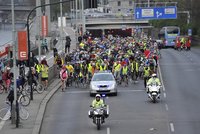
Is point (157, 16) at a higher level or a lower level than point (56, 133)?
higher

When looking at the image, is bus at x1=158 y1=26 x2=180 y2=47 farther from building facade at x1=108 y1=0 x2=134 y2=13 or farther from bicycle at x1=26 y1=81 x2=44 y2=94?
building facade at x1=108 y1=0 x2=134 y2=13

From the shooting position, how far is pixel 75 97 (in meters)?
34.4

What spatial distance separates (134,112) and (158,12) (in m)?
63.5

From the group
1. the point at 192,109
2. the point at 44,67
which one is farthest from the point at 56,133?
the point at 44,67

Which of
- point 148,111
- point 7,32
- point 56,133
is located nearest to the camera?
point 56,133

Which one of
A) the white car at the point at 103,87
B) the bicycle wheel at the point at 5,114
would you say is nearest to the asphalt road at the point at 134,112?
the white car at the point at 103,87

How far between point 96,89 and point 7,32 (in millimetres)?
52267

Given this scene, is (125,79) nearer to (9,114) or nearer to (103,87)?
(103,87)

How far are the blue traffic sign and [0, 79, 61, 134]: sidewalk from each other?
2144 inches

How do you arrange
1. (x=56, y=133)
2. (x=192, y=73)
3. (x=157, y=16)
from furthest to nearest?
(x=157, y=16) → (x=192, y=73) → (x=56, y=133)

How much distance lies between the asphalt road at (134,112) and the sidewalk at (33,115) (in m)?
0.36

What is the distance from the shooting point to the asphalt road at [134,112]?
2403 cm

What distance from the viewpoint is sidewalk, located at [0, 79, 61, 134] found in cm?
2408

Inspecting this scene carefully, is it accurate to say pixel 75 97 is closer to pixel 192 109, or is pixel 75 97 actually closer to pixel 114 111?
pixel 114 111
